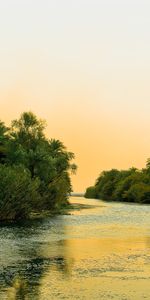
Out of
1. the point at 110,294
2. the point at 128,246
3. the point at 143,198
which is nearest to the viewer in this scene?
the point at 110,294

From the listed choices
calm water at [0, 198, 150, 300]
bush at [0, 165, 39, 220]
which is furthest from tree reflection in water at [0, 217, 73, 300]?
bush at [0, 165, 39, 220]

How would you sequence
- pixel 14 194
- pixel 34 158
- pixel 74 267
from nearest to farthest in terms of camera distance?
pixel 74 267 < pixel 14 194 < pixel 34 158

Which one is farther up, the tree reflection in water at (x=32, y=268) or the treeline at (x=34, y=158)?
the treeline at (x=34, y=158)

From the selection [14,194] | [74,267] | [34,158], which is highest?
[34,158]

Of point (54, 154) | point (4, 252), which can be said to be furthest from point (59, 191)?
point (4, 252)

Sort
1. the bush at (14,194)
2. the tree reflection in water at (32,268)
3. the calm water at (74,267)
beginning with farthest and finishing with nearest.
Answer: the bush at (14,194), the calm water at (74,267), the tree reflection in water at (32,268)

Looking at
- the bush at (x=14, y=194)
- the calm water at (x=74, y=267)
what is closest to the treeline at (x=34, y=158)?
the bush at (x=14, y=194)

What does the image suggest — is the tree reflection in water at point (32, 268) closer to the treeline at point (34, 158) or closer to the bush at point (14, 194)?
the bush at point (14, 194)

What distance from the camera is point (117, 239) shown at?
43125 millimetres

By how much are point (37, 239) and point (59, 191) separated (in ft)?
188

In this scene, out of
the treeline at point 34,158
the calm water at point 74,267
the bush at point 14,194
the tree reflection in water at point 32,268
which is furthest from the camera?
the treeline at point 34,158

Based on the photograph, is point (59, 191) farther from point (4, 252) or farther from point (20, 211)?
point (4, 252)

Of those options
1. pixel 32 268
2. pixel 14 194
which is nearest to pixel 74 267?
pixel 32 268

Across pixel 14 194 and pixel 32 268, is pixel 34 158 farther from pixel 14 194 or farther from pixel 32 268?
pixel 32 268
